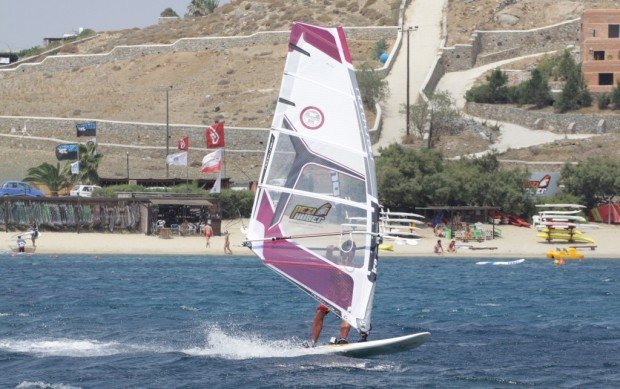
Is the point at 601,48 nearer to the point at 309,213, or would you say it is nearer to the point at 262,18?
the point at 262,18

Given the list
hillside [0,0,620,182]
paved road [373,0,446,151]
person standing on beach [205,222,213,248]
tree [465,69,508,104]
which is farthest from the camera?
hillside [0,0,620,182]

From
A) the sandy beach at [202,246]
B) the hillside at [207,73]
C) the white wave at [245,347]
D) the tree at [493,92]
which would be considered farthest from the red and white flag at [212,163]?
the white wave at [245,347]

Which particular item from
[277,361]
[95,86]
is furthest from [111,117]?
[277,361]

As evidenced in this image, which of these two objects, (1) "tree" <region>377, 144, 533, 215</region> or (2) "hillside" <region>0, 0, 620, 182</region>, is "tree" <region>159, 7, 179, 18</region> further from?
(1) "tree" <region>377, 144, 533, 215</region>

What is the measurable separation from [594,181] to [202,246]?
60.6 feet

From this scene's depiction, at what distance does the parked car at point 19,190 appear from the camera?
61.4 metres

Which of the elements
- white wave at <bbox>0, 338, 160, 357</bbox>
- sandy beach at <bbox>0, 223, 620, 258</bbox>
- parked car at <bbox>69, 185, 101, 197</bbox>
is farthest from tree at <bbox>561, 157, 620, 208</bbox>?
white wave at <bbox>0, 338, 160, 357</bbox>

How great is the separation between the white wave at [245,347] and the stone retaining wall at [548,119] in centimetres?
5082

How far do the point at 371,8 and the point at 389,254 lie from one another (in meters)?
56.9

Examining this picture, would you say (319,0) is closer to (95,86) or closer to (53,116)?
(95,86)

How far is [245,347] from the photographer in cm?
2669

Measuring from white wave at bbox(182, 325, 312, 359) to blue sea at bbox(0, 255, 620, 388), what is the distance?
42mm

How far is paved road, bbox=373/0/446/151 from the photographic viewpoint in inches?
3140

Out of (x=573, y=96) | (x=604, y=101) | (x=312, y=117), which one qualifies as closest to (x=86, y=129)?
(x=573, y=96)
